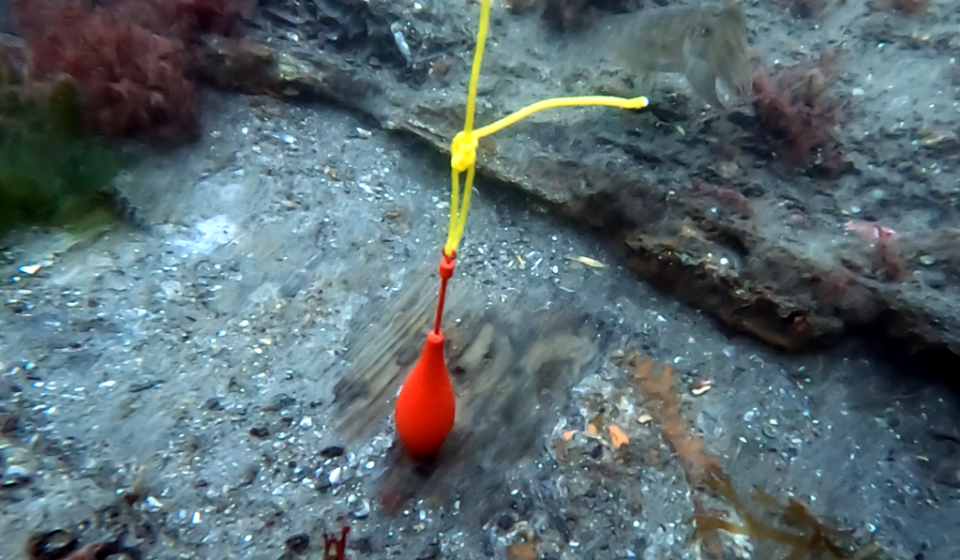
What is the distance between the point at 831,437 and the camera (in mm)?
2066

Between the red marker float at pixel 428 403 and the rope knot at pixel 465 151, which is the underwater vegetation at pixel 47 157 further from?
the rope knot at pixel 465 151

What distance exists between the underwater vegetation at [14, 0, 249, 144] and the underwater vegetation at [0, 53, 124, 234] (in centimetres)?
8

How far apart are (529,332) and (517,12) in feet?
6.01

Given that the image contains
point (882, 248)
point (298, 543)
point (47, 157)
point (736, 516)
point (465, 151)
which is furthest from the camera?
point (47, 157)

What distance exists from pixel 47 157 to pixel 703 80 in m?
2.69

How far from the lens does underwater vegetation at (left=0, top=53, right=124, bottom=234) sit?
2.26 m

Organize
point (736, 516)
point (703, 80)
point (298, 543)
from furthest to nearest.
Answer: point (703, 80) < point (736, 516) < point (298, 543)

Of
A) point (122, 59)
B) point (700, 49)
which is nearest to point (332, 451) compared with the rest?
point (122, 59)

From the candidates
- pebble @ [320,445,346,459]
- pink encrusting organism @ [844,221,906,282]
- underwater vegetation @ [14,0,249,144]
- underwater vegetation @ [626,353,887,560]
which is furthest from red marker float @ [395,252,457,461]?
underwater vegetation @ [14,0,249,144]

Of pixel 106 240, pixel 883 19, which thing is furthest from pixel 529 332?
pixel 883 19

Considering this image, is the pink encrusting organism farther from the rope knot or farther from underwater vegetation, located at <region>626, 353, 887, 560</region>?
the rope knot

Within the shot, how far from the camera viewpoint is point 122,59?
2.61 m

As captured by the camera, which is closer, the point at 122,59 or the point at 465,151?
the point at 465,151

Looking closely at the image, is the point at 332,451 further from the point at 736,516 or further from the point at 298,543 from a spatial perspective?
the point at 736,516
